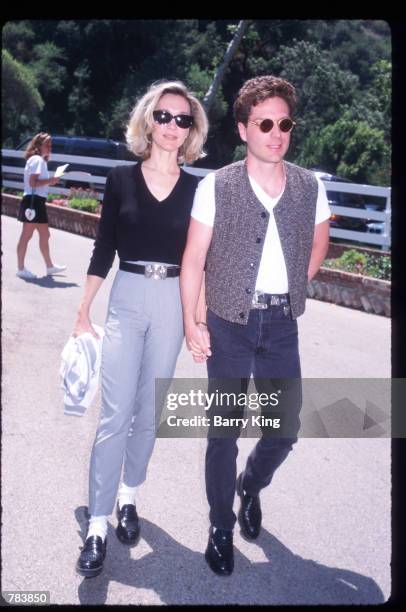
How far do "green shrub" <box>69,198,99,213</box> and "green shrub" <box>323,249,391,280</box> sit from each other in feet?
18.7

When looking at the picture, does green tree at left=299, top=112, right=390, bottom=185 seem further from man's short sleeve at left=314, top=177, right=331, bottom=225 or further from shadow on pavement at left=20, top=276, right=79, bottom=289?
man's short sleeve at left=314, top=177, right=331, bottom=225

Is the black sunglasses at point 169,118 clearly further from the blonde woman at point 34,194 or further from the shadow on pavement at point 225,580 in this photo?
the blonde woman at point 34,194

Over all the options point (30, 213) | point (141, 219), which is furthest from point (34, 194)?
point (141, 219)

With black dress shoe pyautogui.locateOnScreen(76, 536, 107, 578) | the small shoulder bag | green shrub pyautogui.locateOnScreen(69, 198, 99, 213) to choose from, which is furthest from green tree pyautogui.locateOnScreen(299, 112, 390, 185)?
black dress shoe pyautogui.locateOnScreen(76, 536, 107, 578)

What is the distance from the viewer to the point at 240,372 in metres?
3.46

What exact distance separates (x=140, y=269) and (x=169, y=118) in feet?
2.41

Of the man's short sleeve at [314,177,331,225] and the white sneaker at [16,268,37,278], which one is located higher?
the man's short sleeve at [314,177,331,225]

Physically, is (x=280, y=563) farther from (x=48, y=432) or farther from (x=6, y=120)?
(x=6, y=120)

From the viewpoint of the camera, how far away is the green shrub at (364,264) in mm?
9711

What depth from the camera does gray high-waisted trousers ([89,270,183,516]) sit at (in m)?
3.51

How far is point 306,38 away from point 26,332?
3687 centimetres

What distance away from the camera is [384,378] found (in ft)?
21.6

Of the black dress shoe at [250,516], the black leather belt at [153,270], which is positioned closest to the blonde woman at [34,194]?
the black leather belt at [153,270]

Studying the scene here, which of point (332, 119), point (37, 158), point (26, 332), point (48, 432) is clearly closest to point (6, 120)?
point (332, 119)
